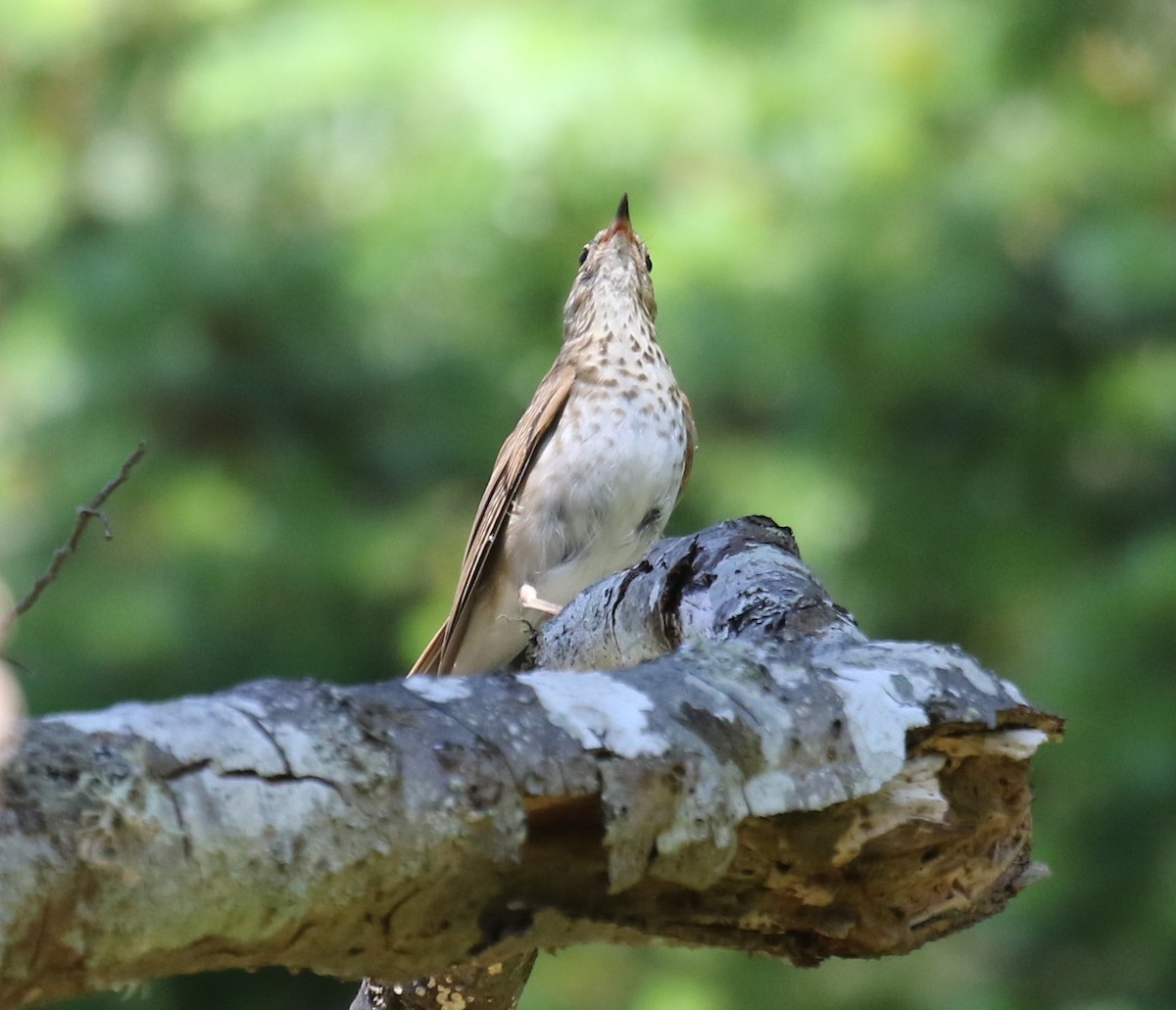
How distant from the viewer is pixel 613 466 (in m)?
3.84

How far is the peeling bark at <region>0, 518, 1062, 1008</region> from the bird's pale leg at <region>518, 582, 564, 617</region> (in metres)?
1.65

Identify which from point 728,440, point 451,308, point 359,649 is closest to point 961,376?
point 728,440

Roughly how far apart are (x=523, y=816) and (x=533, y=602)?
2157 millimetres

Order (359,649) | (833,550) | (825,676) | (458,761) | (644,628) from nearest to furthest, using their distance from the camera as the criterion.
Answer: (458,761) → (825,676) → (644,628) → (833,550) → (359,649)

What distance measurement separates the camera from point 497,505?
4047 millimetres

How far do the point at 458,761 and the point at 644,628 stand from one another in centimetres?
114

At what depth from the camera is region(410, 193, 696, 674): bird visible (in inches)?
152

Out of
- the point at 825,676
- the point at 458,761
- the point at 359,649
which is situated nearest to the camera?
the point at 458,761

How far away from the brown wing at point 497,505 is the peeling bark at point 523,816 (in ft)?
6.70

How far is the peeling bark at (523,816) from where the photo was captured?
1.30 metres

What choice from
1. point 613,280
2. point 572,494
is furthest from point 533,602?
point 613,280

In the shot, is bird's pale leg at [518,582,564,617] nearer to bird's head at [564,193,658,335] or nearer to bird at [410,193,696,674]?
bird at [410,193,696,674]

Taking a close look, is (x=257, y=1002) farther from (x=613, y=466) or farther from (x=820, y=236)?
(x=613, y=466)

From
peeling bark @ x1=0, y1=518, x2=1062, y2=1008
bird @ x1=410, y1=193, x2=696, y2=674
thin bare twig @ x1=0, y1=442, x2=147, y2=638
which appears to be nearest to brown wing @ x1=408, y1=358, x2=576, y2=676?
bird @ x1=410, y1=193, x2=696, y2=674
